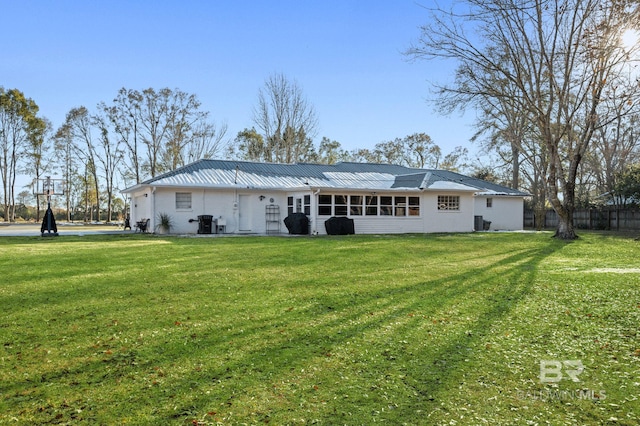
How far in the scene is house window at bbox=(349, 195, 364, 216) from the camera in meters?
20.6

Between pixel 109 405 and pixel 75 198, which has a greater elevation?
pixel 75 198

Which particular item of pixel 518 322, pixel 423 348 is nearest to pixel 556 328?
pixel 518 322

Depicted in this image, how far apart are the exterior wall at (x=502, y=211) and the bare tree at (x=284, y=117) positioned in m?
16.5

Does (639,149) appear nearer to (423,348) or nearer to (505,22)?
(505,22)

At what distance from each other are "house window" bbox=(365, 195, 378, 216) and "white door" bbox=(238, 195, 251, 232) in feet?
18.8

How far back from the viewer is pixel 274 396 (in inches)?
121

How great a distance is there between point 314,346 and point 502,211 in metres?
25.5

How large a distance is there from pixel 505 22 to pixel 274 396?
18.4 m

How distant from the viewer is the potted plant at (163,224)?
1886 cm

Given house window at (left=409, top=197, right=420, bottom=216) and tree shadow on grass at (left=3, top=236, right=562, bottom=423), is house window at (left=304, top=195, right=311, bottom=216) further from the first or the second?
tree shadow on grass at (left=3, top=236, right=562, bottom=423)

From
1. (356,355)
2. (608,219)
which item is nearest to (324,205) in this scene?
(356,355)

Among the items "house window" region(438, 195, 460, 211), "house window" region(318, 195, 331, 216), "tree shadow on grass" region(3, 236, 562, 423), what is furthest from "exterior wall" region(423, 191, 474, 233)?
"tree shadow on grass" region(3, 236, 562, 423)

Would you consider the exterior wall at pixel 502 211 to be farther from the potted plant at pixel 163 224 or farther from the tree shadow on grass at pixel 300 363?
the tree shadow on grass at pixel 300 363

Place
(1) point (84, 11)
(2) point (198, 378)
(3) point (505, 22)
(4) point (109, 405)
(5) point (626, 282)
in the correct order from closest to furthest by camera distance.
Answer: (4) point (109, 405)
(2) point (198, 378)
(5) point (626, 282)
(1) point (84, 11)
(3) point (505, 22)
